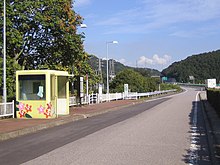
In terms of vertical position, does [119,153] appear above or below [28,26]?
below

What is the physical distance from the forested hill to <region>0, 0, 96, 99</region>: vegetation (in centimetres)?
11688

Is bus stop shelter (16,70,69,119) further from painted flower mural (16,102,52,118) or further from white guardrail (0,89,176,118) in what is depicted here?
white guardrail (0,89,176,118)

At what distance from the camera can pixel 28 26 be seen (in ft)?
81.0

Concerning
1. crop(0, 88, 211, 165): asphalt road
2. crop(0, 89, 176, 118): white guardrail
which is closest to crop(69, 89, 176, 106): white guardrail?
crop(0, 89, 176, 118): white guardrail

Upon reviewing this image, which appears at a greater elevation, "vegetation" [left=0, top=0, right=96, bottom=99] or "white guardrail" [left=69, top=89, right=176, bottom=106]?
"vegetation" [left=0, top=0, right=96, bottom=99]

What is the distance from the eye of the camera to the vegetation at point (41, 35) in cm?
2392

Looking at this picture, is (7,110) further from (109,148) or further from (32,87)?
(109,148)

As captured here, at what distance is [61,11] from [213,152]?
60.5 feet

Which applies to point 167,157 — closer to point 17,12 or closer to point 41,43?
point 17,12

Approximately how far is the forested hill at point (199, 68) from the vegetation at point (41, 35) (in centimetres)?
11688

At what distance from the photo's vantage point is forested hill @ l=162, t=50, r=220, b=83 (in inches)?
5517

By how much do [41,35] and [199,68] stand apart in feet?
429

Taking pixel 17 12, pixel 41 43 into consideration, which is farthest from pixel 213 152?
pixel 41 43

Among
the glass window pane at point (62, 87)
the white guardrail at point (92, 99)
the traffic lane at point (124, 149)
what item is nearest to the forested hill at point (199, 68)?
the white guardrail at point (92, 99)
